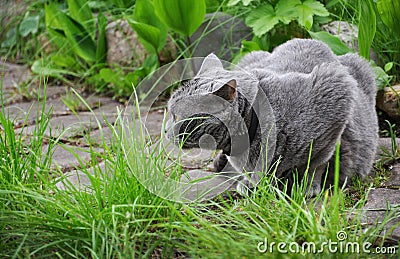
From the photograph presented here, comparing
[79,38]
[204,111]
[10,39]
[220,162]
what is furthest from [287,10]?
[10,39]

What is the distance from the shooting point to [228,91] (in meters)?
1.87

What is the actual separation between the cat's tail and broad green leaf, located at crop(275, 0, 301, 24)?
2.04 ft

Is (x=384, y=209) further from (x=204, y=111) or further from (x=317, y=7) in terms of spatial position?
(x=317, y=7)

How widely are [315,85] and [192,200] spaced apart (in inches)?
24.7

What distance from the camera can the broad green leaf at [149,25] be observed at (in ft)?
10.7

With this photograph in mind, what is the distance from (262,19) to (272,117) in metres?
1.16

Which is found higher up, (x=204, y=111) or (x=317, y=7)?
(x=317, y=7)

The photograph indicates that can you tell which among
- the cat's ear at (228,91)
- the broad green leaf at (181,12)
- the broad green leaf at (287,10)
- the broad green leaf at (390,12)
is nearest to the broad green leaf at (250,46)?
the broad green leaf at (287,10)

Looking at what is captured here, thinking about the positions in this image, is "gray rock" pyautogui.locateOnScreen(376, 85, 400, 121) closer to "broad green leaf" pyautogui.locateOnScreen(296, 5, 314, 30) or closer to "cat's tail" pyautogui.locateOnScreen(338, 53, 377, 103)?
"cat's tail" pyautogui.locateOnScreen(338, 53, 377, 103)

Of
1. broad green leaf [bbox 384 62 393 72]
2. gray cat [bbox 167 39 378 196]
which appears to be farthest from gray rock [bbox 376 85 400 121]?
gray cat [bbox 167 39 378 196]

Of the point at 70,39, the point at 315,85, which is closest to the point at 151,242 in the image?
the point at 315,85

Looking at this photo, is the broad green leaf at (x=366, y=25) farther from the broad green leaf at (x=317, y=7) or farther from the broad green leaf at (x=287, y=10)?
the broad green leaf at (x=287, y=10)

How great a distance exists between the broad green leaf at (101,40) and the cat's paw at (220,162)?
186cm
